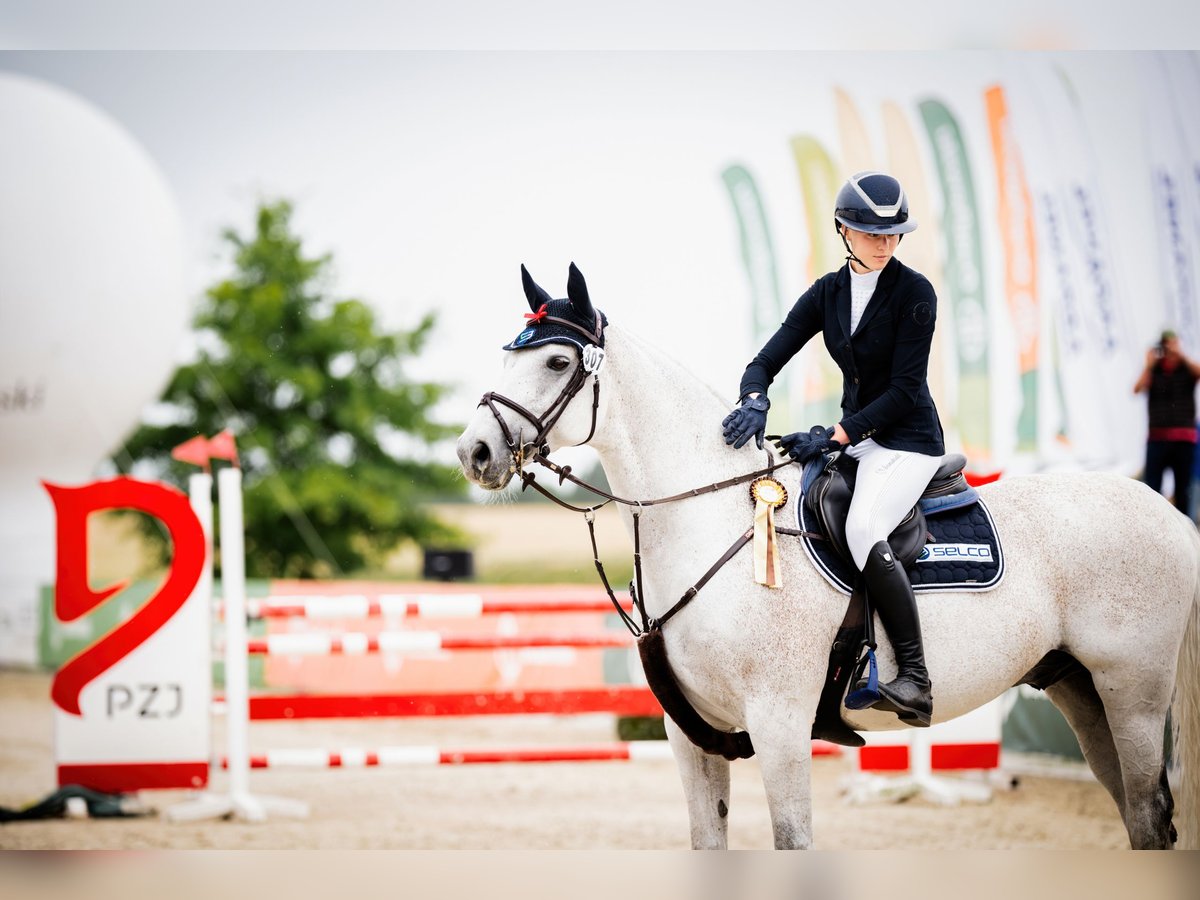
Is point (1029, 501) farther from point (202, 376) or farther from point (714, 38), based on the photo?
point (202, 376)

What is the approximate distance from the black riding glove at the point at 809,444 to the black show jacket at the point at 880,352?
0.05m

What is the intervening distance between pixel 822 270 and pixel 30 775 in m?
5.69

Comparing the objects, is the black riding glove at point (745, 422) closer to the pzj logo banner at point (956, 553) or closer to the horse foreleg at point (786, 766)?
the pzj logo banner at point (956, 553)

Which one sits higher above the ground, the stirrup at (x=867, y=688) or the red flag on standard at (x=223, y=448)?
the red flag on standard at (x=223, y=448)

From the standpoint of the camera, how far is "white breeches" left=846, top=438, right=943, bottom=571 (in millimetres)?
2375

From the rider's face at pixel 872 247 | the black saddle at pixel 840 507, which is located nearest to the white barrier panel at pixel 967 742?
the black saddle at pixel 840 507

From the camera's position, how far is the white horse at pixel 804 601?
2344mm

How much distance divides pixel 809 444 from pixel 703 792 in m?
0.85

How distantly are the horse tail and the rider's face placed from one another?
118cm

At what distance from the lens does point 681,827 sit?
4.77 metres

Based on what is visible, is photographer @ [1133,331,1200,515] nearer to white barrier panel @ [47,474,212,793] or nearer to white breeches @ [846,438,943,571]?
white breeches @ [846,438,943,571]

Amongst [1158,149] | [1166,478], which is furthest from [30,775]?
[1158,149]

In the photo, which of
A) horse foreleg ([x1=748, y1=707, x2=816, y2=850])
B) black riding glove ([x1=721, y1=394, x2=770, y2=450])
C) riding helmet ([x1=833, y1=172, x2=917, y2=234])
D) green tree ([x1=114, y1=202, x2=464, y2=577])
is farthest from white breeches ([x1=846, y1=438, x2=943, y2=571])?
green tree ([x1=114, y1=202, x2=464, y2=577])

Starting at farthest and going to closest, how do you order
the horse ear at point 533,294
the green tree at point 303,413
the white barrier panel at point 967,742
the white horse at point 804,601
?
the green tree at point 303,413 < the white barrier panel at point 967,742 < the horse ear at point 533,294 < the white horse at point 804,601
